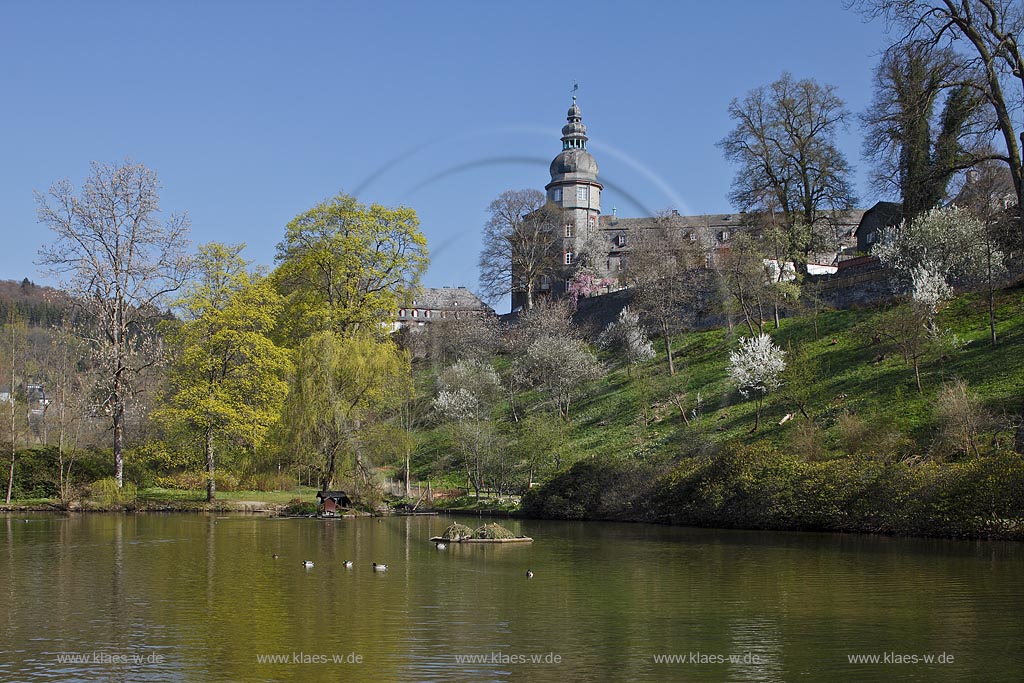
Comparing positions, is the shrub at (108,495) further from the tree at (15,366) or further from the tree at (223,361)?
the tree at (15,366)

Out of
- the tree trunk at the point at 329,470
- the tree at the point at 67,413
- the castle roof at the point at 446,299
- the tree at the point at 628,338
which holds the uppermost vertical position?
the castle roof at the point at 446,299

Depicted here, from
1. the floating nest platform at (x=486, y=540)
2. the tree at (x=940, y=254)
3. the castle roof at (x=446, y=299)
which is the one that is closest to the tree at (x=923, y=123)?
the tree at (x=940, y=254)

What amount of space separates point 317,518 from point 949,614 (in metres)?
28.2

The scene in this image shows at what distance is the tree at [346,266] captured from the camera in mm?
50000

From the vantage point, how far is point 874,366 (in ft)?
151

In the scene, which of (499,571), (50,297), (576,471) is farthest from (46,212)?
(499,571)

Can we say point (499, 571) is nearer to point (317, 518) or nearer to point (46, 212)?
point (317, 518)

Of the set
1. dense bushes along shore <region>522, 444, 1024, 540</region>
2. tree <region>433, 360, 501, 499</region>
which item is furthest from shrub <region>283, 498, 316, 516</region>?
dense bushes along shore <region>522, 444, 1024, 540</region>

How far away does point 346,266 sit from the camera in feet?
165

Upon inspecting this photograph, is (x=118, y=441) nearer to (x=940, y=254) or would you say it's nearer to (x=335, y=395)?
(x=335, y=395)

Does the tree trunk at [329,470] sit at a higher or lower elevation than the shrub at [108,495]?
higher

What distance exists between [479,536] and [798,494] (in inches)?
455

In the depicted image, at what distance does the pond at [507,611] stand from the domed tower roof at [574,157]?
8156 centimetres

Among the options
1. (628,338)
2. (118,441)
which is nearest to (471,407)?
(628,338)
